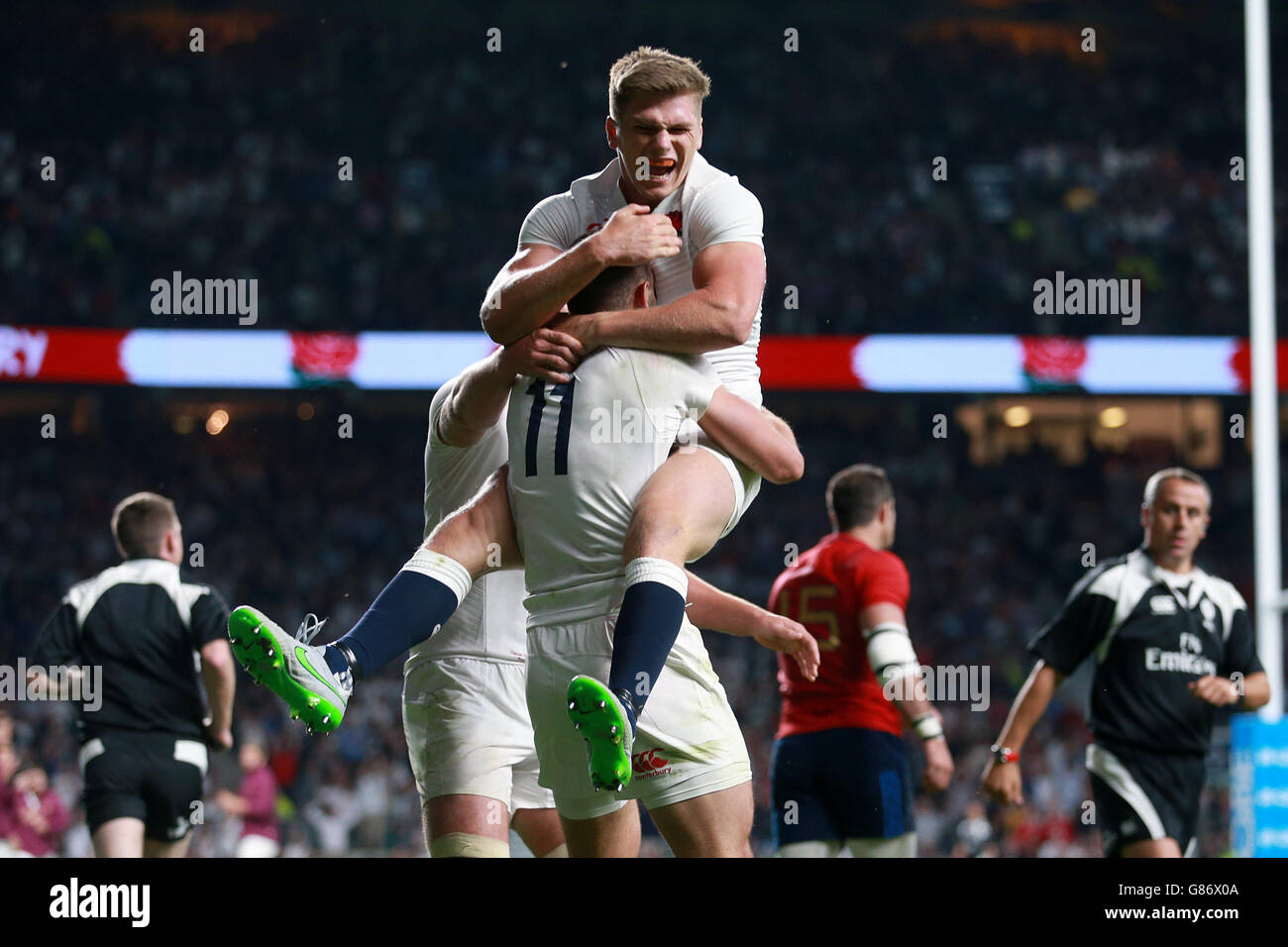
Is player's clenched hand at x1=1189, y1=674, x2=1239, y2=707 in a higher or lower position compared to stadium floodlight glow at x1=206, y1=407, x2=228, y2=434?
lower

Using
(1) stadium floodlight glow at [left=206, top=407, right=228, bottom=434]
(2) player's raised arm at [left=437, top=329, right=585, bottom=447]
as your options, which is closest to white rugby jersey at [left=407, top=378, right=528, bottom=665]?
(2) player's raised arm at [left=437, top=329, right=585, bottom=447]

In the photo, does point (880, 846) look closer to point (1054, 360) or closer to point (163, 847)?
point (163, 847)

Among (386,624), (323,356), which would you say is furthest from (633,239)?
(323,356)

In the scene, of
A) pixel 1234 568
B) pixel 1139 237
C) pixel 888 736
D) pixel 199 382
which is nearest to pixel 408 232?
pixel 199 382

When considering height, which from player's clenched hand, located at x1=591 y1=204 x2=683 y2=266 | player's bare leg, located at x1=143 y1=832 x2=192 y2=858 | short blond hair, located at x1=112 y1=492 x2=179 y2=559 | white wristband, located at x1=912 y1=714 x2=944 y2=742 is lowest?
player's bare leg, located at x1=143 y1=832 x2=192 y2=858

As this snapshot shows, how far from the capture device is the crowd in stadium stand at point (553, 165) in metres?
15.4

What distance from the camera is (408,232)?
15.6 m

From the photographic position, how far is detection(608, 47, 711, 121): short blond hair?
2896 millimetres

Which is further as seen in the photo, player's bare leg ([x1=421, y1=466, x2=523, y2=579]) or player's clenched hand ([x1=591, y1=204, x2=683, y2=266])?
player's bare leg ([x1=421, y1=466, x2=523, y2=579])

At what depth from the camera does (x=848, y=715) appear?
4.89 meters

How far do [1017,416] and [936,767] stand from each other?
1250 centimetres

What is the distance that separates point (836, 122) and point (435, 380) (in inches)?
242

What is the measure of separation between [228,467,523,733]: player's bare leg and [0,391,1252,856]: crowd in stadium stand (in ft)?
30.2

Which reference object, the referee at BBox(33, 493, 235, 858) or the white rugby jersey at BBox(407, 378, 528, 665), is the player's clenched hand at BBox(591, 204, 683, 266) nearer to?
the white rugby jersey at BBox(407, 378, 528, 665)
